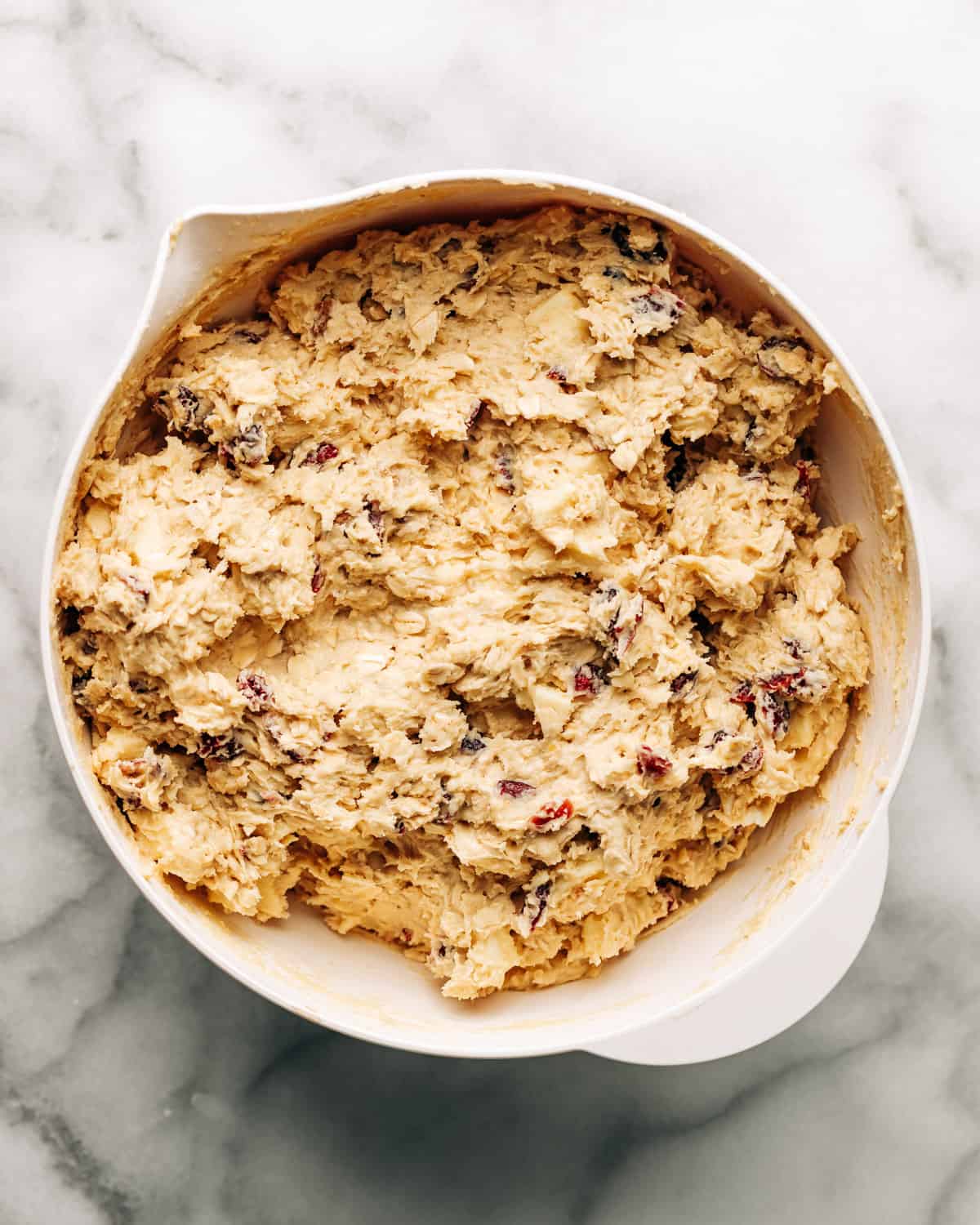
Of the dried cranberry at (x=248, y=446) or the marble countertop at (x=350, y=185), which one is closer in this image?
the dried cranberry at (x=248, y=446)

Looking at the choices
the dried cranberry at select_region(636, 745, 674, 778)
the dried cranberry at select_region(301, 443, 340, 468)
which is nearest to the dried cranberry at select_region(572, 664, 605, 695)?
the dried cranberry at select_region(636, 745, 674, 778)

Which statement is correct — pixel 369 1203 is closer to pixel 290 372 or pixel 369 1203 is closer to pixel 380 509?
pixel 380 509

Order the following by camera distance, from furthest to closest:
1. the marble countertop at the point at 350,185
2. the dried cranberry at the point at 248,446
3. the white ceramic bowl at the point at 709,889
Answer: the marble countertop at the point at 350,185 → the dried cranberry at the point at 248,446 → the white ceramic bowl at the point at 709,889

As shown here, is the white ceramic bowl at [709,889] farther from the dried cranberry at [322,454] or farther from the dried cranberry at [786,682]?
the dried cranberry at [322,454]

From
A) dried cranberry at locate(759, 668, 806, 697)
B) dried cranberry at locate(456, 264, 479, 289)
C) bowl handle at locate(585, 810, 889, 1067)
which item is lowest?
bowl handle at locate(585, 810, 889, 1067)

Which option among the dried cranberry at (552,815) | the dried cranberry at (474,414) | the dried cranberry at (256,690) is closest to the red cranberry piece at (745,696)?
the dried cranberry at (552,815)

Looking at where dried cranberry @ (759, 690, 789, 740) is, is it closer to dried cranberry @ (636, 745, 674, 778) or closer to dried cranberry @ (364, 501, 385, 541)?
dried cranberry @ (636, 745, 674, 778)

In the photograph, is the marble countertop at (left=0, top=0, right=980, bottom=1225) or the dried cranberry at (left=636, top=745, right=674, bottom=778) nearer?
the dried cranberry at (left=636, top=745, right=674, bottom=778)
